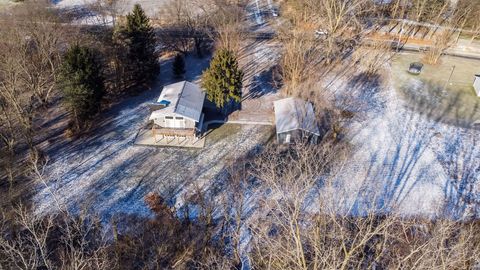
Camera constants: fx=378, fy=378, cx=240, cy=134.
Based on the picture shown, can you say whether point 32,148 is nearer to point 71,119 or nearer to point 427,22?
point 71,119

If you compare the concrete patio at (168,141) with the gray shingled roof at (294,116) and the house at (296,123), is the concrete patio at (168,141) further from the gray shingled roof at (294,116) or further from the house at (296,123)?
the gray shingled roof at (294,116)

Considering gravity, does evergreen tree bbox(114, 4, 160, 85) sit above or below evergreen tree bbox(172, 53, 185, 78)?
above

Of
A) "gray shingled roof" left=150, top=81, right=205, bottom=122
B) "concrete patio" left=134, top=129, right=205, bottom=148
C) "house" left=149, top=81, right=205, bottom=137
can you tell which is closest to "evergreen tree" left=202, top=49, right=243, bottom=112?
"gray shingled roof" left=150, top=81, right=205, bottom=122

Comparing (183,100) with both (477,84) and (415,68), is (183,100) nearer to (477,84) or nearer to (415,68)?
(415,68)

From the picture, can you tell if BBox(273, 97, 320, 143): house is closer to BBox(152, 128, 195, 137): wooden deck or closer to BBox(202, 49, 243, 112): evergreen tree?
BBox(202, 49, 243, 112): evergreen tree

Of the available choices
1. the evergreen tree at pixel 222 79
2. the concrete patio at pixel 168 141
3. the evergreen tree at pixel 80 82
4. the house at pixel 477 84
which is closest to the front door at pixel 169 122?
the concrete patio at pixel 168 141

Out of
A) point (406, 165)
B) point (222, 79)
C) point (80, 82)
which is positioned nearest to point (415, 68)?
point (406, 165)

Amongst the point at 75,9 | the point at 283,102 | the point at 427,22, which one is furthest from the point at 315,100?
the point at 75,9
